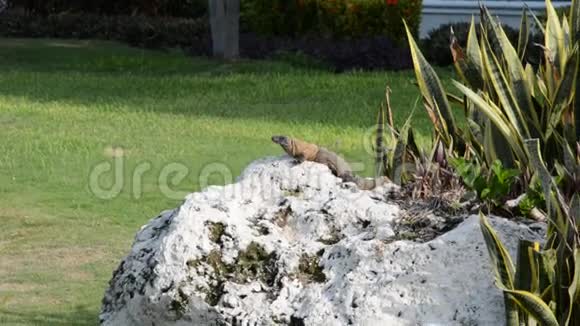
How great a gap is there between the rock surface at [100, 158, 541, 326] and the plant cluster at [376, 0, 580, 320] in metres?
0.15

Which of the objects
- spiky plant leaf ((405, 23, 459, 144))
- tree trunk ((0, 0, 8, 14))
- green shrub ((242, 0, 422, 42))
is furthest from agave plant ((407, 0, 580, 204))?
tree trunk ((0, 0, 8, 14))

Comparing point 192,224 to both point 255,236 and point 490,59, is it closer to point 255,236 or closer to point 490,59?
point 255,236

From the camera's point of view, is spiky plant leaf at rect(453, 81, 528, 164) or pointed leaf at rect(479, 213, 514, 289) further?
spiky plant leaf at rect(453, 81, 528, 164)

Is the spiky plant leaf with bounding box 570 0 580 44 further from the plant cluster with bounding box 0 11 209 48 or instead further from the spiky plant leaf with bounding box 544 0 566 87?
the plant cluster with bounding box 0 11 209 48

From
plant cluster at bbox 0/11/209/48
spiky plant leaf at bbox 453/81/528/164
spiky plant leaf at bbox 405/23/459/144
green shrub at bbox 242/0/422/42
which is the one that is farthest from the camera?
plant cluster at bbox 0/11/209/48

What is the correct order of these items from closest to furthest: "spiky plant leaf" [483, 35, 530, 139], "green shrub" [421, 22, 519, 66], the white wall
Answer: "spiky plant leaf" [483, 35, 530, 139] < "green shrub" [421, 22, 519, 66] < the white wall

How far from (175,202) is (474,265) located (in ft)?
14.2

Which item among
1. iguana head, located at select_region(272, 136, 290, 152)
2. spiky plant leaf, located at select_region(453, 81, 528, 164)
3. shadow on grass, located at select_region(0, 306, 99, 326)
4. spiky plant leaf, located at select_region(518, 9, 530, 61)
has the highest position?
spiky plant leaf, located at select_region(518, 9, 530, 61)

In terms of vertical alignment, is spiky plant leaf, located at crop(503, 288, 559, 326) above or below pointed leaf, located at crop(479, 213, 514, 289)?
below

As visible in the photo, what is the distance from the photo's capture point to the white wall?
17.2m

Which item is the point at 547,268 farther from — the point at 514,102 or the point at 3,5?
the point at 3,5

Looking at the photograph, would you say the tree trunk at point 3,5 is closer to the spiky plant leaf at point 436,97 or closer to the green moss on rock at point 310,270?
the spiky plant leaf at point 436,97

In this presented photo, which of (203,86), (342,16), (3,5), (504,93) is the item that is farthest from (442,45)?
(504,93)

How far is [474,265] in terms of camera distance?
130 inches
